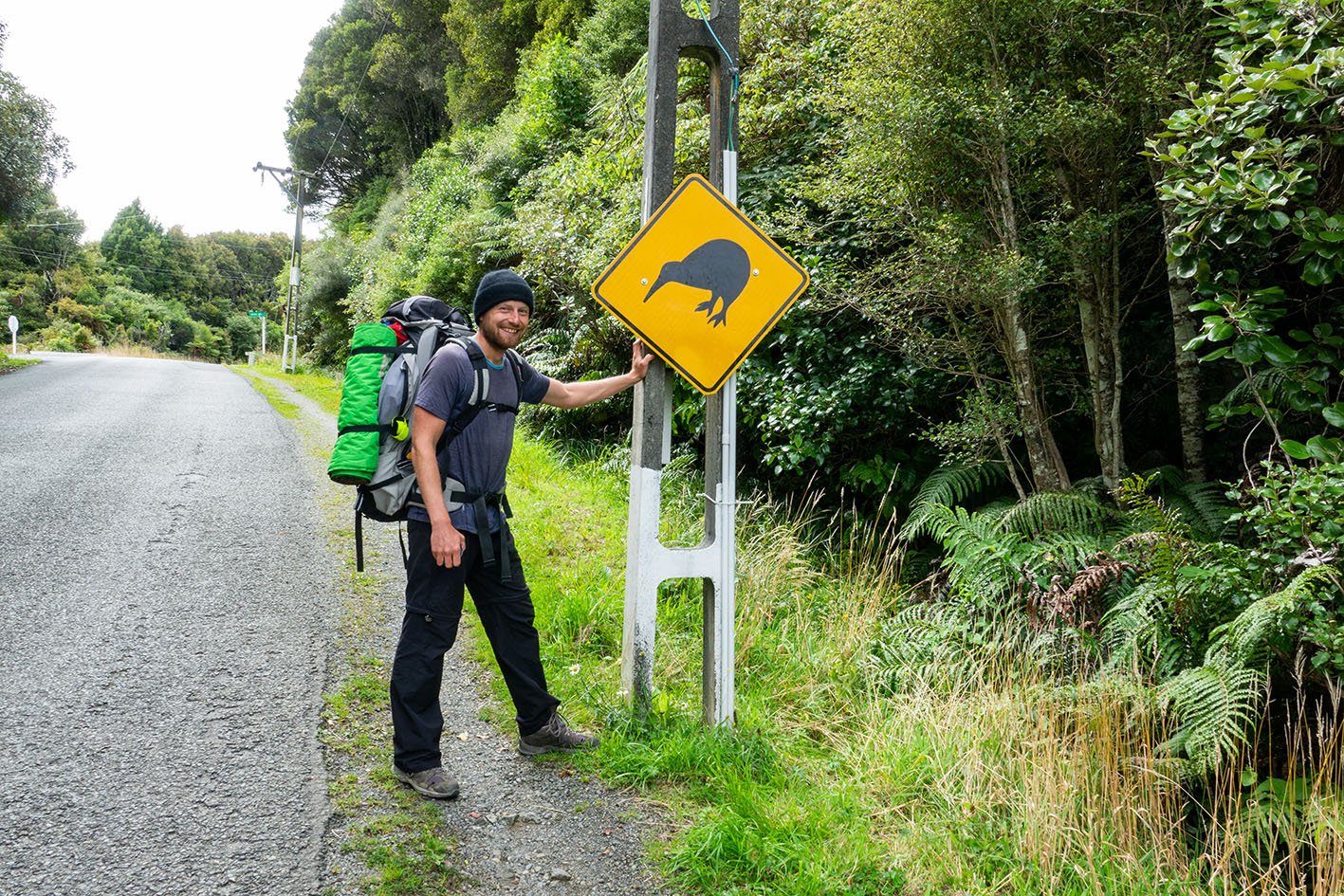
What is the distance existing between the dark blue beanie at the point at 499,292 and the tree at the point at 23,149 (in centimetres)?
2055

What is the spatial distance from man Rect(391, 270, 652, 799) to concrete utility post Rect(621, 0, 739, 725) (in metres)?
0.57

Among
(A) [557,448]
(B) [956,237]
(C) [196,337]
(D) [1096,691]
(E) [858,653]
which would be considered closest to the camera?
(D) [1096,691]

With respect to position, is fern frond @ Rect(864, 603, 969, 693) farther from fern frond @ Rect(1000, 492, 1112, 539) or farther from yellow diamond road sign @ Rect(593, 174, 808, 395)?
yellow diamond road sign @ Rect(593, 174, 808, 395)

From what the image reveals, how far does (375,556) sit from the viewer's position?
263 inches

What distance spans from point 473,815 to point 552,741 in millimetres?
543

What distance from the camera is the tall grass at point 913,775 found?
119 inches

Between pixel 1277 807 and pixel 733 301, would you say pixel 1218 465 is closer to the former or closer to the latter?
pixel 1277 807

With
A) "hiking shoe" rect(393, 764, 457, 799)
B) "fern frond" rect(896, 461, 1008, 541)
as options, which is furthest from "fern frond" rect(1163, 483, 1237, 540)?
"hiking shoe" rect(393, 764, 457, 799)

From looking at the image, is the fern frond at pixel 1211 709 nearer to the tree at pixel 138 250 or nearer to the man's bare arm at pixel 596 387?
the man's bare arm at pixel 596 387

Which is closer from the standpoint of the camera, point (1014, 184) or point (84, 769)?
point (84, 769)

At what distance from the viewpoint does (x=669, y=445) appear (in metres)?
3.93

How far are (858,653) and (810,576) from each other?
126cm

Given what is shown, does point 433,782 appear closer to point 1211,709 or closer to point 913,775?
point 913,775

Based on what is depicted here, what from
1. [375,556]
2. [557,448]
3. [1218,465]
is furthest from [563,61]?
[1218,465]
